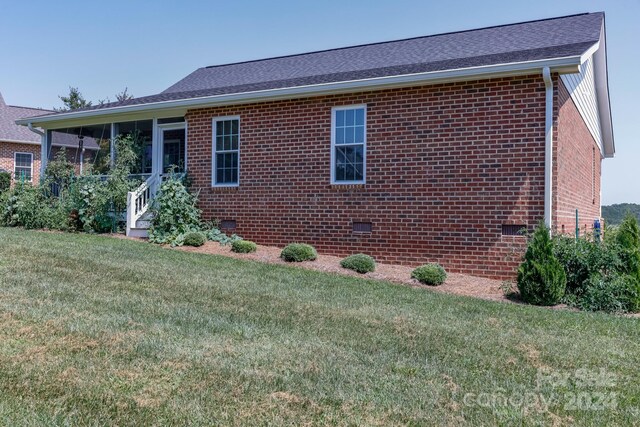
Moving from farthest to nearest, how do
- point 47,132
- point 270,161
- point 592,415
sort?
1. point 47,132
2. point 270,161
3. point 592,415

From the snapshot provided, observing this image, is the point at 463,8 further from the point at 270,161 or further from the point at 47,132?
the point at 47,132

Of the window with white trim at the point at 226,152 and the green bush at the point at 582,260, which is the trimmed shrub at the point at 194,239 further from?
the green bush at the point at 582,260

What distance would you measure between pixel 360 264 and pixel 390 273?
1.82 feet

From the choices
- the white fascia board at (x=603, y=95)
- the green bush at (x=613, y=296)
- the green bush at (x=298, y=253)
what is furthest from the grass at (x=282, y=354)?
the white fascia board at (x=603, y=95)

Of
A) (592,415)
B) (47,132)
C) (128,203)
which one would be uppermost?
(47,132)

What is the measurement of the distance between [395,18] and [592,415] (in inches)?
543

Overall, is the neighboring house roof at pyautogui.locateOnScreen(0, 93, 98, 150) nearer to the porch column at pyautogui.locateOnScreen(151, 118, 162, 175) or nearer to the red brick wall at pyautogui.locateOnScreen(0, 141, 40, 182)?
the red brick wall at pyautogui.locateOnScreen(0, 141, 40, 182)

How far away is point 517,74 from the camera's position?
28.8ft

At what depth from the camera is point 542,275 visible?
293 inches

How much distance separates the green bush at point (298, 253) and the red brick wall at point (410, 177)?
1.01 m

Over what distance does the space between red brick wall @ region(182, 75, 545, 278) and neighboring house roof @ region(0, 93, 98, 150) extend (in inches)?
465

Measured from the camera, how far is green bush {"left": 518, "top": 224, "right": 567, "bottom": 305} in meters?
7.43

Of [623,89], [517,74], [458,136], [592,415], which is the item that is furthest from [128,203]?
[623,89]

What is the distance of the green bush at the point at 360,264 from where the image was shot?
898cm
